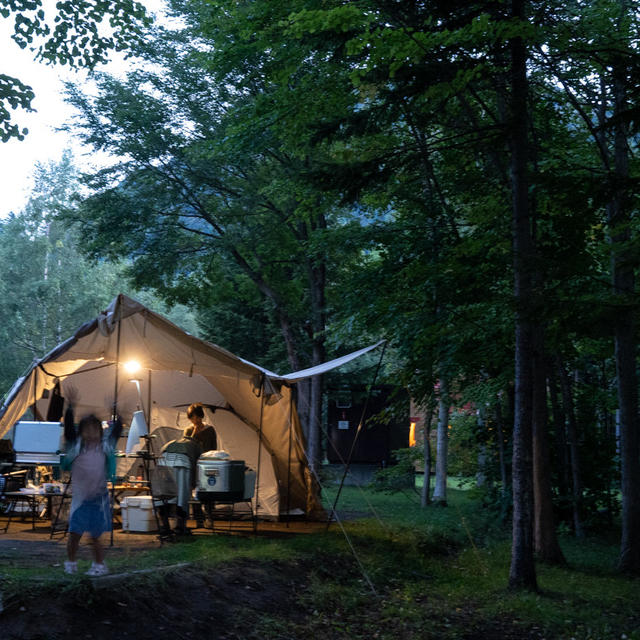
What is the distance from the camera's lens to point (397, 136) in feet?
47.4

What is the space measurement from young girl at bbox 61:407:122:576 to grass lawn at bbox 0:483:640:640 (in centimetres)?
50

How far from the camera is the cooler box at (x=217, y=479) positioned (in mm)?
11070

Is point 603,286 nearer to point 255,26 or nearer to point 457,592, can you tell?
point 457,592

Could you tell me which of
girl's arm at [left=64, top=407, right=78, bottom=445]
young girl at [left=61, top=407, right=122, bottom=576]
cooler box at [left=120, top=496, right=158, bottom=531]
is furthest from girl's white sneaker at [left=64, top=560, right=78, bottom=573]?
cooler box at [left=120, top=496, right=158, bottom=531]

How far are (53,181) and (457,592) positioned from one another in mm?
38325

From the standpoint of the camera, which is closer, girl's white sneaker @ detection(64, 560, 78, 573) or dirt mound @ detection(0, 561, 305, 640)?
dirt mound @ detection(0, 561, 305, 640)

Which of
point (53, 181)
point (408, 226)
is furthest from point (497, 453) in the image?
point (53, 181)

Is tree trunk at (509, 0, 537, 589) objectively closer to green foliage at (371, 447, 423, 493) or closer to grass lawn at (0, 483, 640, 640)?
grass lawn at (0, 483, 640, 640)

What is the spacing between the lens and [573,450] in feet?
43.7

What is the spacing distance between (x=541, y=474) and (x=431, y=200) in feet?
15.5

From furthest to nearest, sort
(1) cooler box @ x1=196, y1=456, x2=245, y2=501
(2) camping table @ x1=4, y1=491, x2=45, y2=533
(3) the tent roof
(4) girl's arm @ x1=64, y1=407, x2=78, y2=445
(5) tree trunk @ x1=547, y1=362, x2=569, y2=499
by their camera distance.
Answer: (5) tree trunk @ x1=547, y1=362, x2=569, y2=499 < (1) cooler box @ x1=196, y1=456, x2=245, y2=501 < (2) camping table @ x1=4, y1=491, x2=45, y2=533 < (3) the tent roof < (4) girl's arm @ x1=64, y1=407, x2=78, y2=445

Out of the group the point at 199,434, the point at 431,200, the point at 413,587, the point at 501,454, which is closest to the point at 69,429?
the point at 413,587

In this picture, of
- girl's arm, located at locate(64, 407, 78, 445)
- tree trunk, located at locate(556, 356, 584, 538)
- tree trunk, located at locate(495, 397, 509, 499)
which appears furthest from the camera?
tree trunk, located at locate(495, 397, 509, 499)

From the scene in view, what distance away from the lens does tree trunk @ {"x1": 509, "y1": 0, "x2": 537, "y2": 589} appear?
852cm
